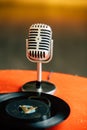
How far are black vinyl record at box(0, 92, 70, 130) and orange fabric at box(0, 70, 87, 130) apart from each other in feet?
0.11

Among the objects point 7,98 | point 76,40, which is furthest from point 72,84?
point 76,40

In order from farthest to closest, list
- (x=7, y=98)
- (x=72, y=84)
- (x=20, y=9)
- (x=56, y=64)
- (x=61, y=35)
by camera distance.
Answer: (x=20, y=9) < (x=61, y=35) < (x=56, y=64) < (x=72, y=84) < (x=7, y=98)

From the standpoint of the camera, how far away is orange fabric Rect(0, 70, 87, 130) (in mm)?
784

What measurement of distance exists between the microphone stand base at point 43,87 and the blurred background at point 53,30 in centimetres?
134

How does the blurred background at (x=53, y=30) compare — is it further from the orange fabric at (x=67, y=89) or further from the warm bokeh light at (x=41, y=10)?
the orange fabric at (x=67, y=89)

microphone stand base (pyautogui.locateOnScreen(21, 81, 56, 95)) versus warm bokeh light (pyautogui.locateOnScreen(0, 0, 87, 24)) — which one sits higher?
warm bokeh light (pyautogui.locateOnScreen(0, 0, 87, 24))

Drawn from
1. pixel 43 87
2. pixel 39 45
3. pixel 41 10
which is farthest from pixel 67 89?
pixel 41 10

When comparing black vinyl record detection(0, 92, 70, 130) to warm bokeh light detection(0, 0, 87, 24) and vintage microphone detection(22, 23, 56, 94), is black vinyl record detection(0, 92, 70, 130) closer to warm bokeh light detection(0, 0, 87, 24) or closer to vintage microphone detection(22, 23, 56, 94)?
vintage microphone detection(22, 23, 56, 94)

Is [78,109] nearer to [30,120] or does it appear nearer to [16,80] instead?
[30,120]

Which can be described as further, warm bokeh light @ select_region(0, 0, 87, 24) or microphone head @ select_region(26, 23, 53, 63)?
warm bokeh light @ select_region(0, 0, 87, 24)

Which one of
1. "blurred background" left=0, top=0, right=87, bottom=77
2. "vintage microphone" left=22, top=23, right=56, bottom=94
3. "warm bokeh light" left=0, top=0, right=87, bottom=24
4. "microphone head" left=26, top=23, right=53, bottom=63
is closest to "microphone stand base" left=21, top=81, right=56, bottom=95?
"vintage microphone" left=22, top=23, right=56, bottom=94

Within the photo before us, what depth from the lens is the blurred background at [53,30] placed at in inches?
97.2

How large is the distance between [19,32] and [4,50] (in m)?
0.25

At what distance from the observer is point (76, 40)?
2.62 metres
